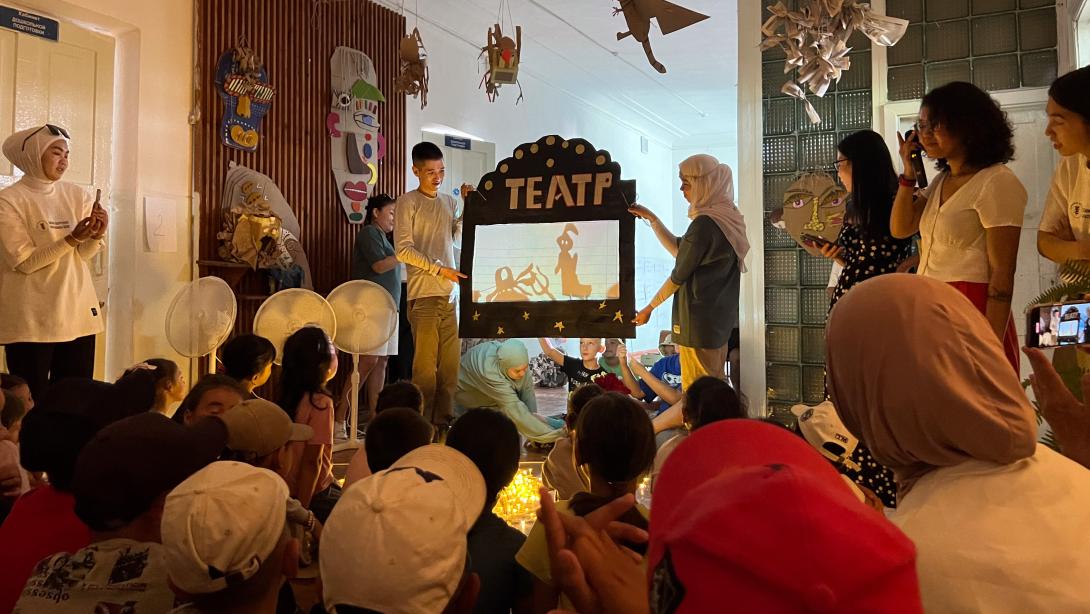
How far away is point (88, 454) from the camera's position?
1.45 metres

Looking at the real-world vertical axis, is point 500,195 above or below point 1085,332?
above

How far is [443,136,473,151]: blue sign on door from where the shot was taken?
8617 millimetres

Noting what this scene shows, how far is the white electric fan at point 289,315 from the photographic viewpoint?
4.68 metres

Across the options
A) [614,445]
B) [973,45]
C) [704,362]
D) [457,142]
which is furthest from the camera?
[457,142]

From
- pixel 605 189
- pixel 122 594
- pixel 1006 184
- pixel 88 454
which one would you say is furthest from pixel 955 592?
pixel 605 189

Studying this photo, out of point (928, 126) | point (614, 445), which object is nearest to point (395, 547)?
point (614, 445)

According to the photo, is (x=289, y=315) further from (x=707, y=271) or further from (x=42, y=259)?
(x=707, y=271)

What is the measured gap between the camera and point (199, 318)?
4836 mm

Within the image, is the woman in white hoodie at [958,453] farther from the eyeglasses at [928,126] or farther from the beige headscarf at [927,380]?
the eyeglasses at [928,126]

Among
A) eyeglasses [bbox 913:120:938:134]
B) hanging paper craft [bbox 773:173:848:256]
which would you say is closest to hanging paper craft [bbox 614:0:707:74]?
eyeglasses [bbox 913:120:938:134]

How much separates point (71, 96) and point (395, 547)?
5102 mm

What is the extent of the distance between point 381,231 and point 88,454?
5.02 m

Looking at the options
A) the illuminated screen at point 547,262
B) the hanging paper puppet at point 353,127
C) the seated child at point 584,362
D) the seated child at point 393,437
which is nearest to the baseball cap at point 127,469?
the seated child at point 393,437

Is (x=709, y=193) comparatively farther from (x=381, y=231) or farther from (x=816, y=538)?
(x=816, y=538)
